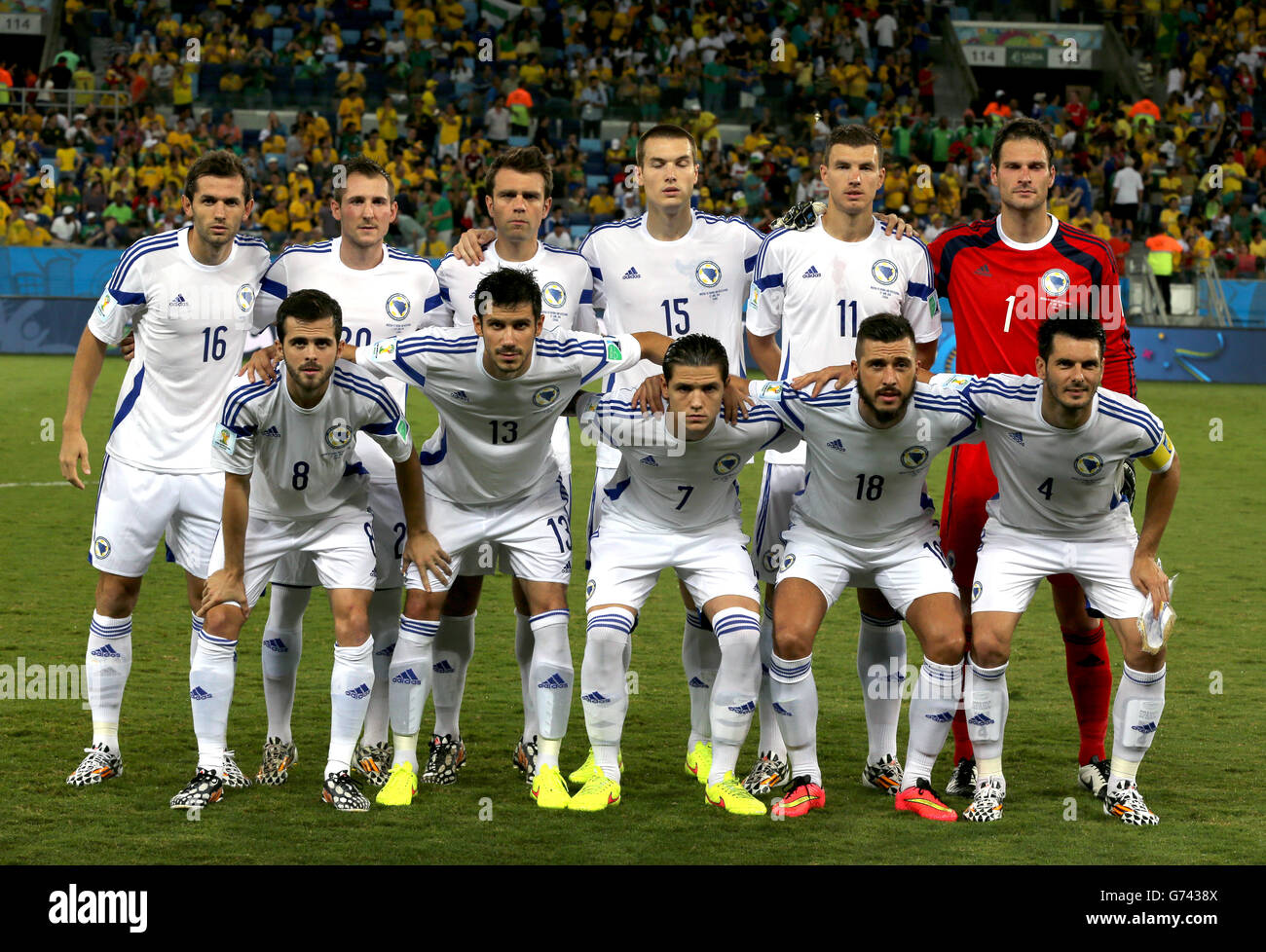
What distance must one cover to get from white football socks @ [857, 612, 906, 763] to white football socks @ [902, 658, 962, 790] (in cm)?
27

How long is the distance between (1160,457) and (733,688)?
6.00ft

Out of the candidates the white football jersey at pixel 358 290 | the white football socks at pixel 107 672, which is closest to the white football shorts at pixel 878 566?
the white football jersey at pixel 358 290

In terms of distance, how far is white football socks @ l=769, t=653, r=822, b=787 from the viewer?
19.1 ft

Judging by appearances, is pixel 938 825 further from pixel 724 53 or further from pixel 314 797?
pixel 724 53

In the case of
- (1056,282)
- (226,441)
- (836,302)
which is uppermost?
(1056,282)

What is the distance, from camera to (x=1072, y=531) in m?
5.90

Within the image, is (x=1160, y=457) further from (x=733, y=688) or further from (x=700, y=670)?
(x=700, y=670)

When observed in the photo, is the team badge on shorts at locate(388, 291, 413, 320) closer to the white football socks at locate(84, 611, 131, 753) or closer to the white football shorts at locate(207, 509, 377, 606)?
the white football shorts at locate(207, 509, 377, 606)

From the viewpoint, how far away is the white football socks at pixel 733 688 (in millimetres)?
5785

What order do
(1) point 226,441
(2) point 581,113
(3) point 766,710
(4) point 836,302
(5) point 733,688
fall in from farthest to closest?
(2) point 581,113 < (4) point 836,302 < (3) point 766,710 < (5) point 733,688 < (1) point 226,441

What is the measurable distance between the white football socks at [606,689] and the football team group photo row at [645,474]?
0.5 inches

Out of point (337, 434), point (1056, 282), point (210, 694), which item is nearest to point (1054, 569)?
point (1056, 282)

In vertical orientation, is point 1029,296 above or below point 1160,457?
above

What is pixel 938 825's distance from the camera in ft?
18.2
